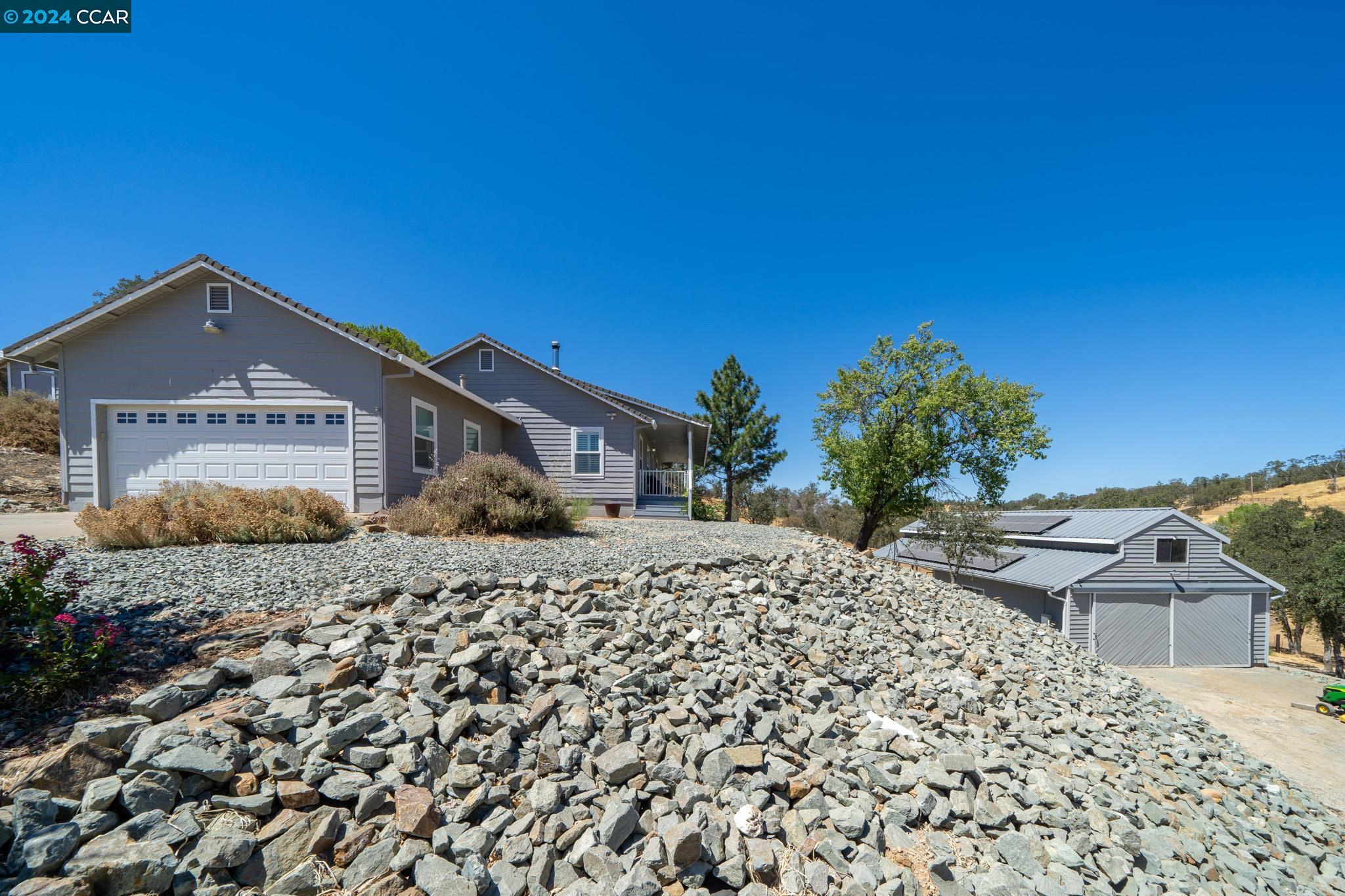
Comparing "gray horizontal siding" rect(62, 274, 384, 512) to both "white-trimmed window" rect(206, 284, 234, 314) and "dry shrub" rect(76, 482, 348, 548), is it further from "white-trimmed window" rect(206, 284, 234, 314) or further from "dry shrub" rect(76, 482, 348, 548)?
"dry shrub" rect(76, 482, 348, 548)

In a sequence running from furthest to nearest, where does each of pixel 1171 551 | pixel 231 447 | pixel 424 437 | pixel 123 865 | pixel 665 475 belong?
pixel 665 475
pixel 1171 551
pixel 424 437
pixel 231 447
pixel 123 865

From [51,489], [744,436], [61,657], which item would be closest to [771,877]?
[61,657]

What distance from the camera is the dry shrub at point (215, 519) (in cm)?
677

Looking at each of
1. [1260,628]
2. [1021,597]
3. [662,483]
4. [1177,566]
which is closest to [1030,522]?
[1021,597]

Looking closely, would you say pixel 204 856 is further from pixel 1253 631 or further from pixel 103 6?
pixel 1253 631

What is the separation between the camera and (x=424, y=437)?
1240 centimetres

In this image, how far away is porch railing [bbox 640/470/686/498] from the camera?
1820 cm

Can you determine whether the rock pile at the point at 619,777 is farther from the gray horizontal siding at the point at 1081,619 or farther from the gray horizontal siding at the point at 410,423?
the gray horizontal siding at the point at 1081,619

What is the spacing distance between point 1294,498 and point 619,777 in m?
66.3

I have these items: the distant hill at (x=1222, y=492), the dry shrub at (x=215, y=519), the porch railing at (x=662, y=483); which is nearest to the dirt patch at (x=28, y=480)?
the dry shrub at (x=215, y=519)

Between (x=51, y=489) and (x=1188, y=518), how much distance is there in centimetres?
3106

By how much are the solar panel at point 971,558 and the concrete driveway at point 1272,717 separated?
467cm

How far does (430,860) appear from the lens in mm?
2656

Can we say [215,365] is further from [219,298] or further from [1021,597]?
[1021,597]
